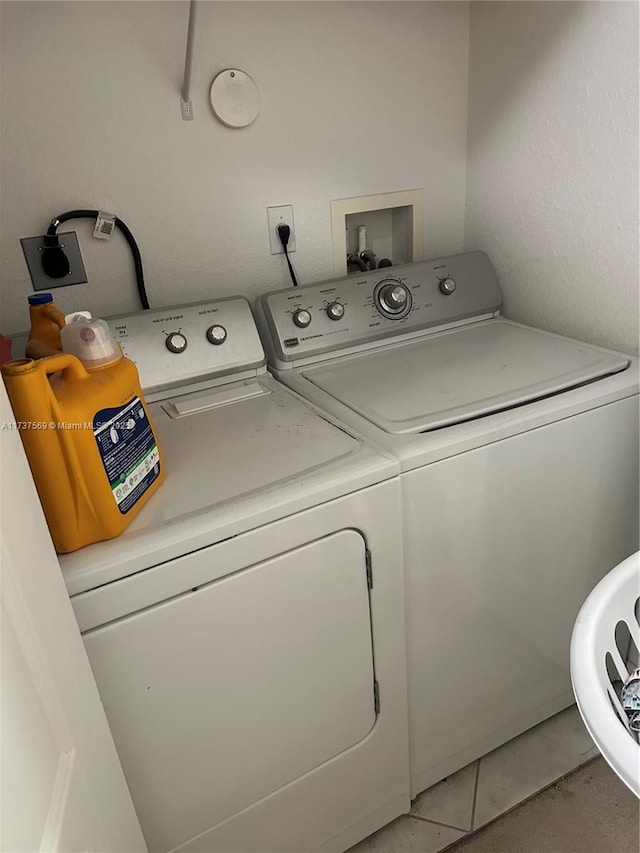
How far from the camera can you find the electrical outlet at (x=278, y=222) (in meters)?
1.71

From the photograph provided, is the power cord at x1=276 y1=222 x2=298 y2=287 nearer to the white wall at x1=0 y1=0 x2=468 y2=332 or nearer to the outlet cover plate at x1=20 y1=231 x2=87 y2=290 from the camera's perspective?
the white wall at x1=0 y1=0 x2=468 y2=332

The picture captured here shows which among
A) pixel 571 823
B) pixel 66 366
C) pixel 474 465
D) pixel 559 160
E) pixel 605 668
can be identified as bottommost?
pixel 571 823

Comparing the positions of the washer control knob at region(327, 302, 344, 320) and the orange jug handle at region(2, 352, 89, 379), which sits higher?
the orange jug handle at region(2, 352, 89, 379)

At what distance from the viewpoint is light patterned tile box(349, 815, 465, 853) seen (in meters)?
1.44

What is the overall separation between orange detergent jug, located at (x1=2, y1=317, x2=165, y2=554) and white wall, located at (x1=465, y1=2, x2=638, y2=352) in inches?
46.8

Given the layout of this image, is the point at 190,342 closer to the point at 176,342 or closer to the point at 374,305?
the point at 176,342

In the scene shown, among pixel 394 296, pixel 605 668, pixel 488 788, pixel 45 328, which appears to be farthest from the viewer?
pixel 394 296

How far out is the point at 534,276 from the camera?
176cm

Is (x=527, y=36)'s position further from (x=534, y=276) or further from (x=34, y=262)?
(x=34, y=262)

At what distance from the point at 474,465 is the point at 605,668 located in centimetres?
44

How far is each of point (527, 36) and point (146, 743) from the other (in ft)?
6.03

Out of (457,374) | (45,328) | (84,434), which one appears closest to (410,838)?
(457,374)

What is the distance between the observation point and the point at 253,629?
1.06 m

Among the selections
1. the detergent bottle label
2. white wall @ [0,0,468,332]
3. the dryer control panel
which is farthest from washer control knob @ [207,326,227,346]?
the detergent bottle label
